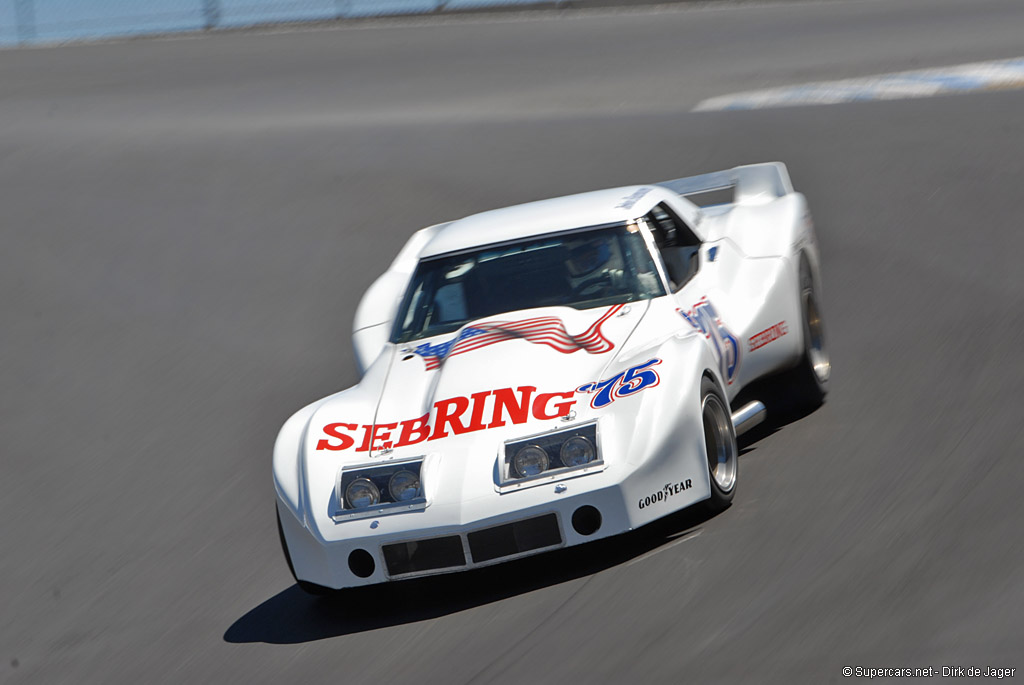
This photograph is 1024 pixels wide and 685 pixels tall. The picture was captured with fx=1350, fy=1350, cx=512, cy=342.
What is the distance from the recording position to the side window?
20.9 ft

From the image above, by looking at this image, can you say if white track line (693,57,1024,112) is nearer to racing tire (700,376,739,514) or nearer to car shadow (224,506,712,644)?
racing tire (700,376,739,514)

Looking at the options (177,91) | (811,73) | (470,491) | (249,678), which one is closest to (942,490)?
(470,491)

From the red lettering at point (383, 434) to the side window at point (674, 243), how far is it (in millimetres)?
1562

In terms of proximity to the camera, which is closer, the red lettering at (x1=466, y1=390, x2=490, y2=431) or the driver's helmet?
the red lettering at (x1=466, y1=390, x2=490, y2=431)

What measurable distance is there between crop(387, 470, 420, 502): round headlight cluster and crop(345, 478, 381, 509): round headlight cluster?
0.06 metres

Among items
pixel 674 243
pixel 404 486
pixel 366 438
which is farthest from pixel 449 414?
pixel 674 243

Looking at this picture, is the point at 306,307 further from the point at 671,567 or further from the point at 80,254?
the point at 671,567

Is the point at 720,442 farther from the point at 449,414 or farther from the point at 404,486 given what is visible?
the point at 404,486

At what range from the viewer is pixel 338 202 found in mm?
12078

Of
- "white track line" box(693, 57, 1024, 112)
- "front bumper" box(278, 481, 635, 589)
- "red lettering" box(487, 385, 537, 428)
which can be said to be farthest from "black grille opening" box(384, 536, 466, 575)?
"white track line" box(693, 57, 1024, 112)

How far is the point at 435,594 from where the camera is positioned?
16.9 ft

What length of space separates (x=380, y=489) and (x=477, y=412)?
52cm

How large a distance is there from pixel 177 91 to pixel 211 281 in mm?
7407

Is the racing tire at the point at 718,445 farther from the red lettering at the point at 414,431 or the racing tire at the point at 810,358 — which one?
the racing tire at the point at 810,358
